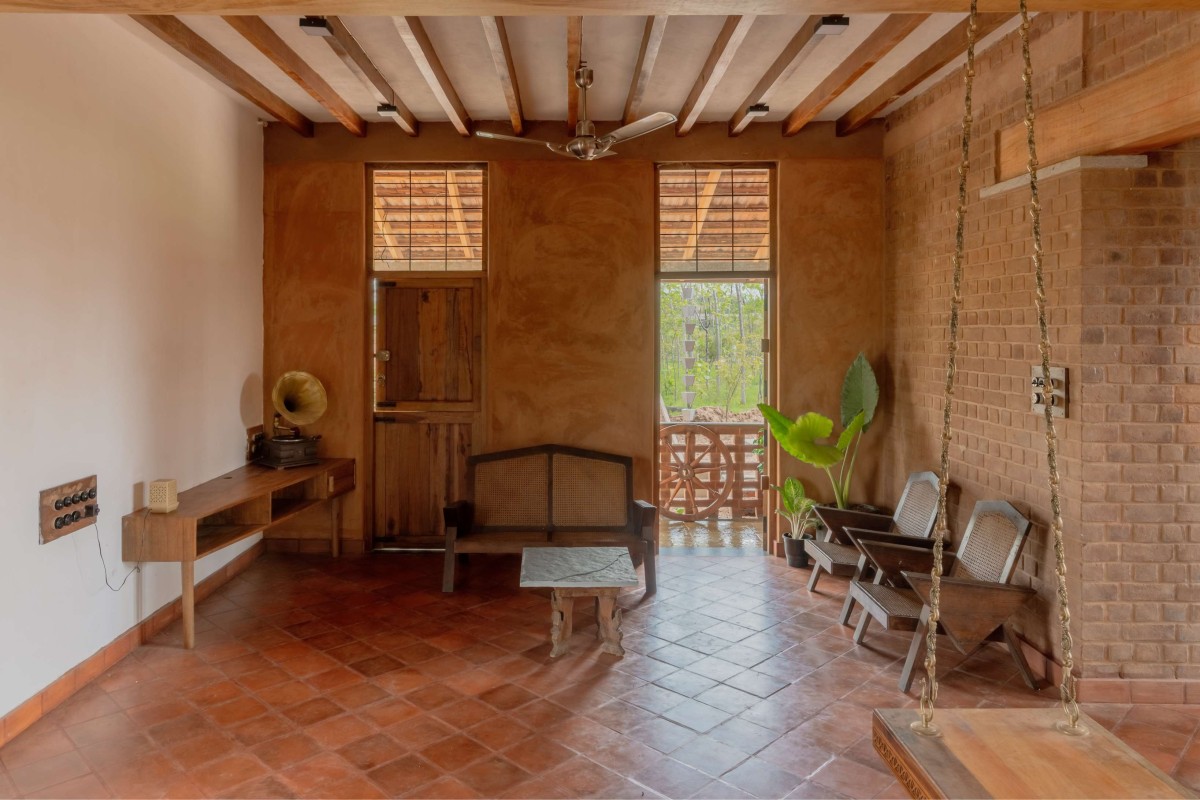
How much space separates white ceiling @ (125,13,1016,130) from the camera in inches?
171

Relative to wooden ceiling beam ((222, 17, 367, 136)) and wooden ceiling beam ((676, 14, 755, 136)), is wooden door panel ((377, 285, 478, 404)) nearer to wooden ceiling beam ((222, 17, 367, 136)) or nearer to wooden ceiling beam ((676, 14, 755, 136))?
wooden ceiling beam ((222, 17, 367, 136))

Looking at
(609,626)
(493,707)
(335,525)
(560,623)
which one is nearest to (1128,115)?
(609,626)

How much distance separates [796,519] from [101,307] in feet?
15.6

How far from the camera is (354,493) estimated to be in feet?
21.3

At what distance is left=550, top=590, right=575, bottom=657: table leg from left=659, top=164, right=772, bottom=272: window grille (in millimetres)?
3124

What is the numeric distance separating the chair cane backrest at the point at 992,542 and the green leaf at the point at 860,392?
4.81 ft

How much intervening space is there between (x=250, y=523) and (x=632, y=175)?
380cm

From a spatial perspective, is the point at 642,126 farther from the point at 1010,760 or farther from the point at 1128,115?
the point at 1010,760

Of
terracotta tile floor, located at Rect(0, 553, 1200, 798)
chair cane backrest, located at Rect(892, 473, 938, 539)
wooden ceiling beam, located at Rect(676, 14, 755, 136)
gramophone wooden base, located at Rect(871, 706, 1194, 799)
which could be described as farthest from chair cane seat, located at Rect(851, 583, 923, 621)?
wooden ceiling beam, located at Rect(676, 14, 755, 136)

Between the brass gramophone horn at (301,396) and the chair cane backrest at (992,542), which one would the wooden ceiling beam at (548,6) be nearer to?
the chair cane backrest at (992,542)

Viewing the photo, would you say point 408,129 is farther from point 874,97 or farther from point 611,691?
point 611,691

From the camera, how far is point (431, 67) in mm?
4660

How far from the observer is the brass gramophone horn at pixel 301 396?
596cm

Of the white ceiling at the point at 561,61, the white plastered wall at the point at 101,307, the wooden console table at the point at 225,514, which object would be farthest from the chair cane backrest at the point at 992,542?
the white plastered wall at the point at 101,307
